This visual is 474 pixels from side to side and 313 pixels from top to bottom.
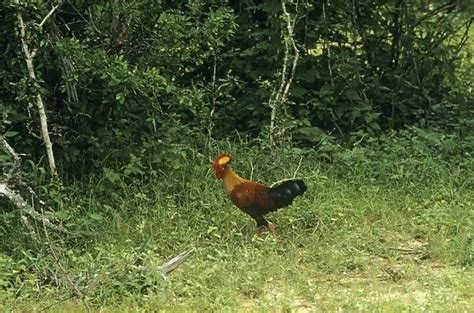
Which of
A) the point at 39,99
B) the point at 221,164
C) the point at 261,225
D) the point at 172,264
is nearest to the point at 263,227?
the point at 261,225

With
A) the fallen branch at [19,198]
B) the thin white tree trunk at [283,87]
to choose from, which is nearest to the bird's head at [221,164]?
the thin white tree trunk at [283,87]

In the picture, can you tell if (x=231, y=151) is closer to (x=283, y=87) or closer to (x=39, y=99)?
(x=283, y=87)

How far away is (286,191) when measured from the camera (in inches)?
210

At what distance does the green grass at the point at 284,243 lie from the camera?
4.52 metres

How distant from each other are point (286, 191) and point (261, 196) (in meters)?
0.16

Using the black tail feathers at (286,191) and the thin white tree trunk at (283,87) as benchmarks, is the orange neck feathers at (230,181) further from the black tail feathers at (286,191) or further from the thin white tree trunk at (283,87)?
the thin white tree trunk at (283,87)

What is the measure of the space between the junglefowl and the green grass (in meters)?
0.18

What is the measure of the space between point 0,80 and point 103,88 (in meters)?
0.67

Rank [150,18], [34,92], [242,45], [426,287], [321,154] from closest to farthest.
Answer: [426,287] → [34,92] → [150,18] → [321,154] → [242,45]

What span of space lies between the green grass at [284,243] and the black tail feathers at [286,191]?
0.27 m

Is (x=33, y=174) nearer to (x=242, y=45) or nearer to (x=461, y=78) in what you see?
(x=242, y=45)

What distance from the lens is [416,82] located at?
777 cm

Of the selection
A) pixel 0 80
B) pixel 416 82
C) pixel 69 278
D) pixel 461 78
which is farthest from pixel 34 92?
pixel 461 78

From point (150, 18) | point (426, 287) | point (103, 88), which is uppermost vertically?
point (150, 18)
